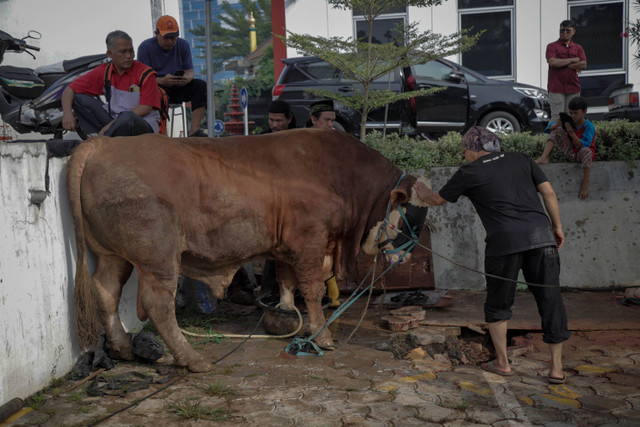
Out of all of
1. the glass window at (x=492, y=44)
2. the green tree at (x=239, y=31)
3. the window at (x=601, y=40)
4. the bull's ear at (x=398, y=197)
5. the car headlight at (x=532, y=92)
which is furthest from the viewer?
the green tree at (x=239, y=31)

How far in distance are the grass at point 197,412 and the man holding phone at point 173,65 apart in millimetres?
3932

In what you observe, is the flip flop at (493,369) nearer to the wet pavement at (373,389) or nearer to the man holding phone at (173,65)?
the wet pavement at (373,389)

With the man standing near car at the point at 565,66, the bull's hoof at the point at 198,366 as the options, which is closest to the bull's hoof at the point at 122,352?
the bull's hoof at the point at 198,366

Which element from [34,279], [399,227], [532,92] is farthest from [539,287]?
[532,92]

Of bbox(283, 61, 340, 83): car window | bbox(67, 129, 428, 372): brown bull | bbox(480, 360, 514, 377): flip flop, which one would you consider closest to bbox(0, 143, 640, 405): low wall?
bbox(67, 129, 428, 372): brown bull

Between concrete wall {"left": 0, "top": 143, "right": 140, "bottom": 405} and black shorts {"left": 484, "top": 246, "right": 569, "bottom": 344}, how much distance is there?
3.23m

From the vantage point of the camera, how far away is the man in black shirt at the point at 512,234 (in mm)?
4816

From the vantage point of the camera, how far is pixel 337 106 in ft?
36.2

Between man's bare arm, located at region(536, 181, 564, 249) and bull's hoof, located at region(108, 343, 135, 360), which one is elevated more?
man's bare arm, located at region(536, 181, 564, 249)

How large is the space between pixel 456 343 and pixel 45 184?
12.1 feet

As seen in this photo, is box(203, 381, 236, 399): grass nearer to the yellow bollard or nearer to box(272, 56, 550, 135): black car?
the yellow bollard

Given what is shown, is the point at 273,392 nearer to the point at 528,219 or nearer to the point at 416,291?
the point at 528,219

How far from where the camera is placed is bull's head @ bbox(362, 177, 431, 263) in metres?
5.59

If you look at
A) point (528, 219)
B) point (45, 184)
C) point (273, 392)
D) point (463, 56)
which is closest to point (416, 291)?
point (528, 219)
